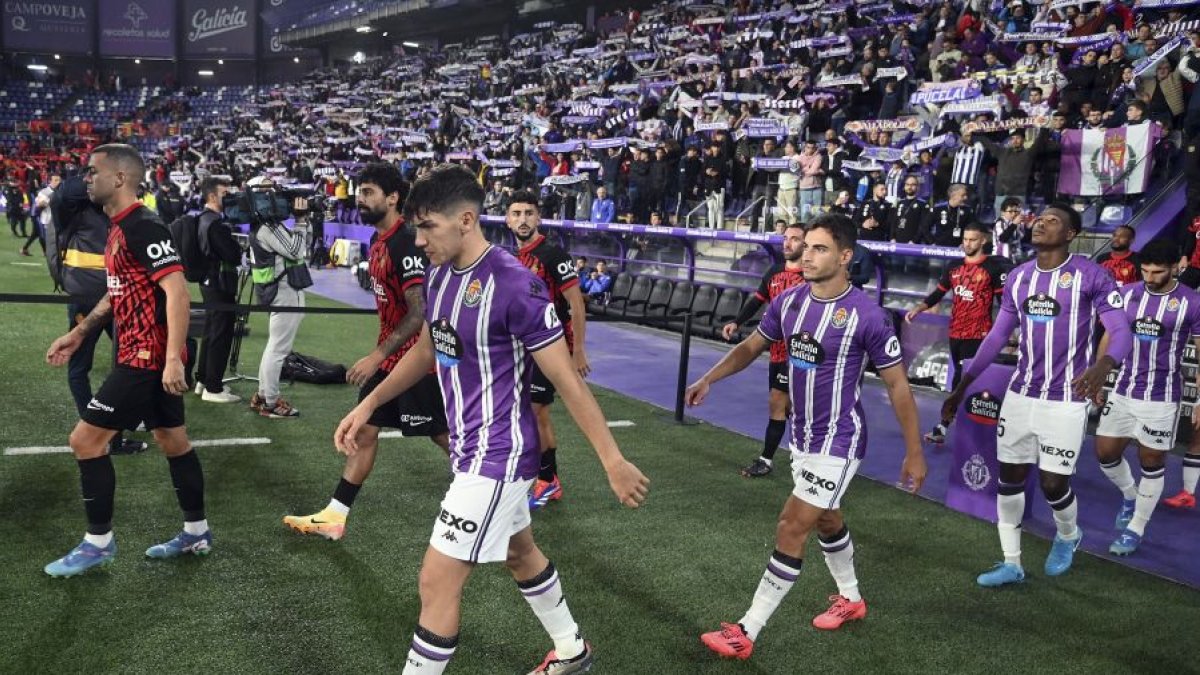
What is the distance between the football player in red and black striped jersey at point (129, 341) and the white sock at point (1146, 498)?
5.51 meters

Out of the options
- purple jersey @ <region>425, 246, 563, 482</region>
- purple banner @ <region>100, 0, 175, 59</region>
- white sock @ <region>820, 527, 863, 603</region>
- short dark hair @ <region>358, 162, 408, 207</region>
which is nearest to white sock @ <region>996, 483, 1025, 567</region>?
white sock @ <region>820, 527, 863, 603</region>

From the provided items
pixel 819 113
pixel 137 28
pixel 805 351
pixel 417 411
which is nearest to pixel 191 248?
pixel 417 411

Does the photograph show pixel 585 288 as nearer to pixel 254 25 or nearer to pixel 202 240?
pixel 202 240

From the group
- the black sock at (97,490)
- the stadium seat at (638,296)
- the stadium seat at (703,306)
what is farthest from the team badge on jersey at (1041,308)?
the stadium seat at (638,296)

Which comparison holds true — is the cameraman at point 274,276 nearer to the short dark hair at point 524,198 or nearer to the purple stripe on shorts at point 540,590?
the short dark hair at point 524,198

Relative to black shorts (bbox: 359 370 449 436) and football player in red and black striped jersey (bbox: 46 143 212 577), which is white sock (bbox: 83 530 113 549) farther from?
black shorts (bbox: 359 370 449 436)

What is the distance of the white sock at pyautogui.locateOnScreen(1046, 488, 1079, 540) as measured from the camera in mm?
4703

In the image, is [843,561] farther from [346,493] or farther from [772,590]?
[346,493]

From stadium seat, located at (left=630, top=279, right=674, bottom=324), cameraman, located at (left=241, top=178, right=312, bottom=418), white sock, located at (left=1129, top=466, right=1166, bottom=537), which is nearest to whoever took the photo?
white sock, located at (left=1129, top=466, right=1166, bottom=537)

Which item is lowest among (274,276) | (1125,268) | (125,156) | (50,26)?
(274,276)

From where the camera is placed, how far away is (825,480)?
3744 millimetres

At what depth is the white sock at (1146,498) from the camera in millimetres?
5410

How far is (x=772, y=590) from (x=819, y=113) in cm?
1382

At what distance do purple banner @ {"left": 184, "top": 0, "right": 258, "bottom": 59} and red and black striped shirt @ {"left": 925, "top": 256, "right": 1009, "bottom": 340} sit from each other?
56367 millimetres
